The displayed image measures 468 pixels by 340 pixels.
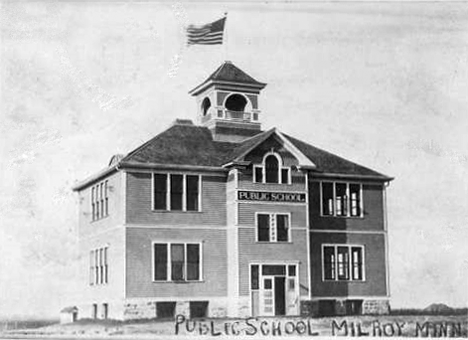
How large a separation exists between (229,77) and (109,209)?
3.59 meters

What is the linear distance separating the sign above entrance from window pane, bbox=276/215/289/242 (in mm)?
384

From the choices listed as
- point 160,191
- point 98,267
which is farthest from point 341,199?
point 98,267

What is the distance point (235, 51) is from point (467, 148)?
5166 mm

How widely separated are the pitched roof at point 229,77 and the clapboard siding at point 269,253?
9.88 feet

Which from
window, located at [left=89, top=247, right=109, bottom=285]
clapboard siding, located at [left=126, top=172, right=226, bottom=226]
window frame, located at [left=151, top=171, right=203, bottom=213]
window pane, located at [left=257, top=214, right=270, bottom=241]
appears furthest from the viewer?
window pane, located at [left=257, top=214, right=270, bottom=241]

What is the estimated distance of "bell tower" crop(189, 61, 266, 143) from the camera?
19.2 metres

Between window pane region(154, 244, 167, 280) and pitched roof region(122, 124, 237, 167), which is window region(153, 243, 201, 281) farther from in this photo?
pitched roof region(122, 124, 237, 167)

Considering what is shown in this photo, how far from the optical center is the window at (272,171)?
19.8 metres

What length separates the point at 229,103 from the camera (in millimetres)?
20062

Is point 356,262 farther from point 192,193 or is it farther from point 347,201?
point 192,193

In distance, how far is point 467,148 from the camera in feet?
64.4

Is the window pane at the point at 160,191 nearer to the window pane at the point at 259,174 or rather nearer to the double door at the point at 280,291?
the window pane at the point at 259,174

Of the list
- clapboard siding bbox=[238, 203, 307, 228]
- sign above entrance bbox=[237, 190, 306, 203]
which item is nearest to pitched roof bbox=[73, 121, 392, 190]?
sign above entrance bbox=[237, 190, 306, 203]

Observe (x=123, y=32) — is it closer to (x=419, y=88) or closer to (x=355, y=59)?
(x=355, y=59)
